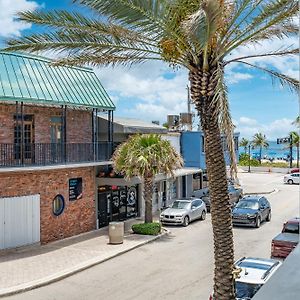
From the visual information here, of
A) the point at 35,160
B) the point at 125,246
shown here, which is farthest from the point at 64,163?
the point at 125,246

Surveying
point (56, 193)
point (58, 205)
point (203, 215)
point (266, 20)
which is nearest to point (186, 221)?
point (203, 215)

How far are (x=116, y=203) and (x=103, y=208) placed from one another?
1436mm

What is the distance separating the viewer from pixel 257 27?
9.67 m

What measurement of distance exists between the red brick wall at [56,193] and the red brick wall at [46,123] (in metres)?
1.84

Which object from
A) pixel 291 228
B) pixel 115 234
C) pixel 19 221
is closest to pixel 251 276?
pixel 291 228

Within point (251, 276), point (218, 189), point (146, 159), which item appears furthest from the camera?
point (146, 159)

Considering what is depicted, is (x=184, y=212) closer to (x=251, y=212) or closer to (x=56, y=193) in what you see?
(x=251, y=212)

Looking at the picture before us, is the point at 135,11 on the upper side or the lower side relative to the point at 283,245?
upper

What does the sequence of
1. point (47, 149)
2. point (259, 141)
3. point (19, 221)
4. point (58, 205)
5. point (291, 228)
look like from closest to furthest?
point (291, 228), point (19, 221), point (47, 149), point (58, 205), point (259, 141)

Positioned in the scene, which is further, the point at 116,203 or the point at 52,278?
the point at 116,203

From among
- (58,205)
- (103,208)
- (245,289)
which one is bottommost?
(245,289)

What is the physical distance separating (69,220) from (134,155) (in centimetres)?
456

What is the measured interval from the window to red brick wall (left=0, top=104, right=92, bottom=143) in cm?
285

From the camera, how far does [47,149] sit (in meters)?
21.6
